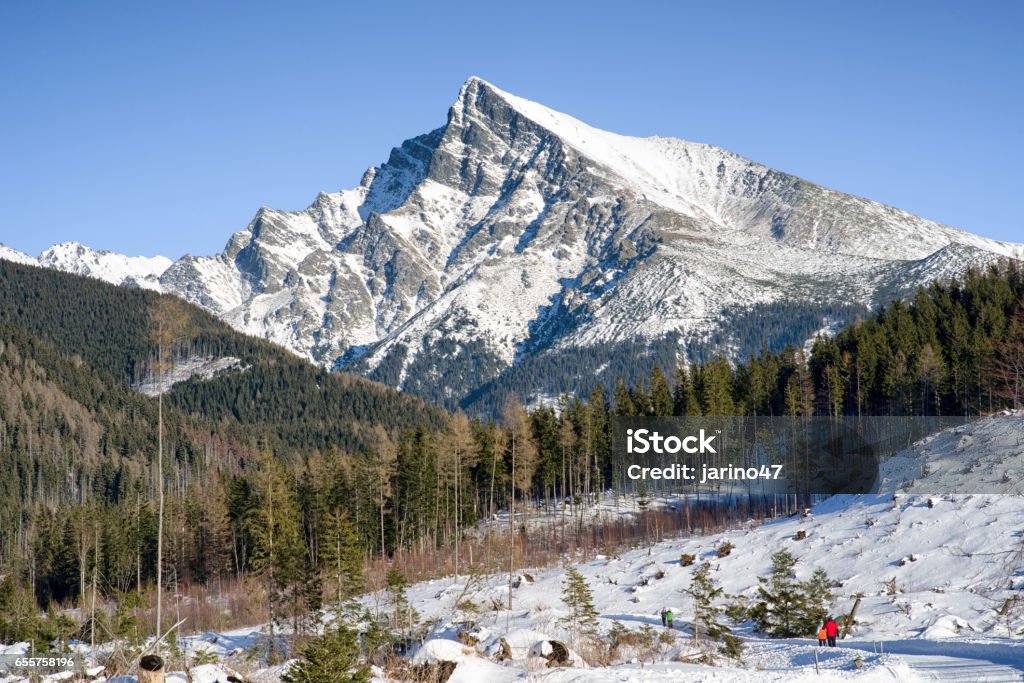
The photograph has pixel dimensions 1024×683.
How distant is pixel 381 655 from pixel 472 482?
199 feet

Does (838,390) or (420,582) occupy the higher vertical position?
(838,390)

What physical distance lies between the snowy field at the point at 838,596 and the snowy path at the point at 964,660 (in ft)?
0.20

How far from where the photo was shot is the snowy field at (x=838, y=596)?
22.0 metres

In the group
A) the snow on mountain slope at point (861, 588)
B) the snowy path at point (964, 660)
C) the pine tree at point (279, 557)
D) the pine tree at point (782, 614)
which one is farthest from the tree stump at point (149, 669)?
the pine tree at point (279, 557)

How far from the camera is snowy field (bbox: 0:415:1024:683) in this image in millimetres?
22000

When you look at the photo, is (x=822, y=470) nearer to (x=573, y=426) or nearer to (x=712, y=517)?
(x=712, y=517)

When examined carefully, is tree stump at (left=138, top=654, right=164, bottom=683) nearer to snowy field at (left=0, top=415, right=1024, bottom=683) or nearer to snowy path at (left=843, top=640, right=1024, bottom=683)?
snowy field at (left=0, top=415, right=1024, bottom=683)

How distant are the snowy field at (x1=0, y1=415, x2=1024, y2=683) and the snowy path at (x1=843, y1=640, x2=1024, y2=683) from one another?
61mm

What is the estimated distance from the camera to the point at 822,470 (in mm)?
73875

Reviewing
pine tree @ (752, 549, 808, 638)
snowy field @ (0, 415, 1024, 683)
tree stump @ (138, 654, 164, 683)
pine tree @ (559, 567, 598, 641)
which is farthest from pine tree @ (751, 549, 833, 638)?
tree stump @ (138, 654, 164, 683)

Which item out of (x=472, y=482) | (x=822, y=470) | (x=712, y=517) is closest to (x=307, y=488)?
(x=472, y=482)

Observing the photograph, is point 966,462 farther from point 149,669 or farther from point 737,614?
point 149,669

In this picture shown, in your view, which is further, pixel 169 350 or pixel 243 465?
pixel 243 465

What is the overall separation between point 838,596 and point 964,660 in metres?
21.0
